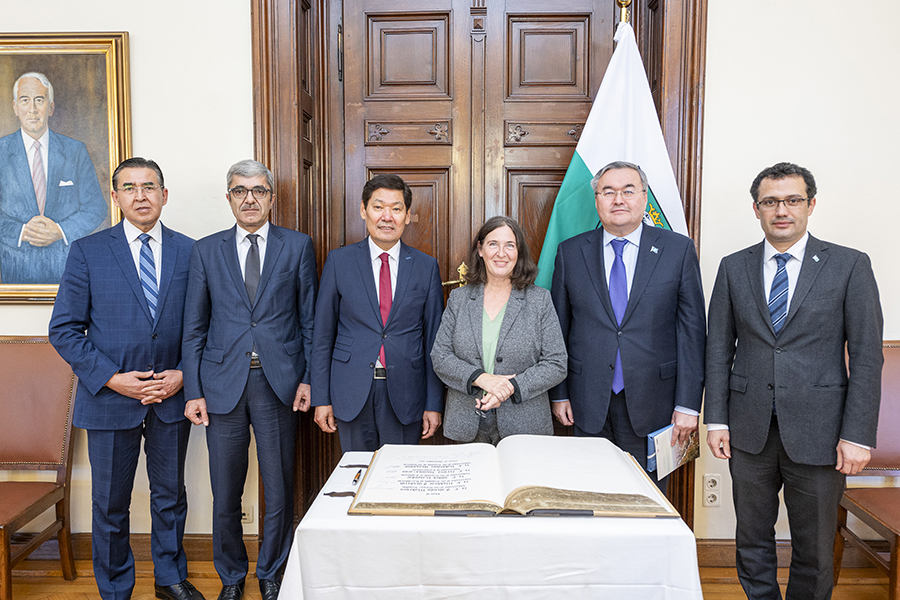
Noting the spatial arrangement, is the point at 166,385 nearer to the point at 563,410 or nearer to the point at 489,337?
the point at 489,337

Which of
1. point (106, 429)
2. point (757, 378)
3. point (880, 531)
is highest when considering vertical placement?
point (757, 378)

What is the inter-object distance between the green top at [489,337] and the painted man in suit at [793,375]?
2.61 ft

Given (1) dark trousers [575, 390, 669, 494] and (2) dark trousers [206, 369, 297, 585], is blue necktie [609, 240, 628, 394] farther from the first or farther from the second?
(2) dark trousers [206, 369, 297, 585]

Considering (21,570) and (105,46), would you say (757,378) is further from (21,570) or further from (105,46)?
(21,570)

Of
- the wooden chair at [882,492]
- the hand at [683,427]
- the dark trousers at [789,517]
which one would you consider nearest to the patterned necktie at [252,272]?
the hand at [683,427]

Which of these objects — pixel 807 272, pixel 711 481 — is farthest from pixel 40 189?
pixel 711 481

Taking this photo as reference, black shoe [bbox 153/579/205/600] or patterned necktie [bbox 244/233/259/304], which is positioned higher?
patterned necktie [bbox 244/233/259/304]

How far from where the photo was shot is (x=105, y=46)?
102 inches

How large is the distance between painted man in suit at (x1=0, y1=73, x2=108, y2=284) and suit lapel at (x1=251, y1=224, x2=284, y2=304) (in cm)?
100

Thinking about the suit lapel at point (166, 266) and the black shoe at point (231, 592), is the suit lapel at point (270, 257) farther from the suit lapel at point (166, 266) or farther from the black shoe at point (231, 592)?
the black shoe at point (231, 592)

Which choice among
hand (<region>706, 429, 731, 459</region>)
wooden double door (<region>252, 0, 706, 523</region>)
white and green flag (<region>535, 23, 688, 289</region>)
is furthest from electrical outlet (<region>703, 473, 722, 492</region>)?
wooden double door (<region>252, 0, 706, 523</region>)

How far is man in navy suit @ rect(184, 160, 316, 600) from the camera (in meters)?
2.21

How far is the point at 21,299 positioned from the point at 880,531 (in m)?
3.92

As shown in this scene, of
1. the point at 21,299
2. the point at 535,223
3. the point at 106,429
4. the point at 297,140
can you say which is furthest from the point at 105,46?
the point at 535,223
